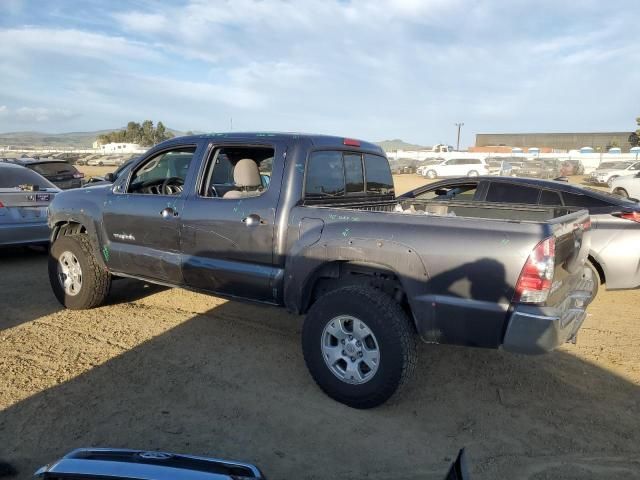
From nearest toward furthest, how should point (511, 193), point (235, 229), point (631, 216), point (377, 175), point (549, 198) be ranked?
point (235, 229), point (377, 175), point (631, 216), point (549, 198), point (511, 193)

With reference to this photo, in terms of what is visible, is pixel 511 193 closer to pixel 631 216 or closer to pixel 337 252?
pixel 631 216

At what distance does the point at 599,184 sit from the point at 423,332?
30049 millimetres

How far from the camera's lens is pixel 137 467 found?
1745 millimetres

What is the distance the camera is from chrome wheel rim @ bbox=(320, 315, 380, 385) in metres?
3.33

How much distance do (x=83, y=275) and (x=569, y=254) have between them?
4.58 m

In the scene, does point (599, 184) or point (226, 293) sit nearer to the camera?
point (226, 293)

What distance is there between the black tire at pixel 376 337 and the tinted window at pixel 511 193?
3.84 metres

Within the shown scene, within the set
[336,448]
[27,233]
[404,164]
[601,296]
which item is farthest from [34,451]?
[404,164]

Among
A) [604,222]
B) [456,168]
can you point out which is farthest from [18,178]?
[456,168]

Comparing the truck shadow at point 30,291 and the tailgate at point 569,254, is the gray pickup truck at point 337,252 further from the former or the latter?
the truck shadow at point 30,291

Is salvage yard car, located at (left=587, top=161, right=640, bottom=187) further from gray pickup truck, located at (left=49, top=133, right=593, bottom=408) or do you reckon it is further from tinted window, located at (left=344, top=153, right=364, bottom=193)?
gray pickup truck, located at (left=49, top=133, right=593, bottom=408)

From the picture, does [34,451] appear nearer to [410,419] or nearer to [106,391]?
[106,391]

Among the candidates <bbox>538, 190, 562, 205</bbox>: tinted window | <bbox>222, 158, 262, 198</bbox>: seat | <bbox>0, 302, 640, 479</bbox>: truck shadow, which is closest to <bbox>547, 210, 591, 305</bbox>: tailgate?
<bbox>0, 302, 640, 479</bbox>: truck shadow

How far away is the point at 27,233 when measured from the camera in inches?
288
